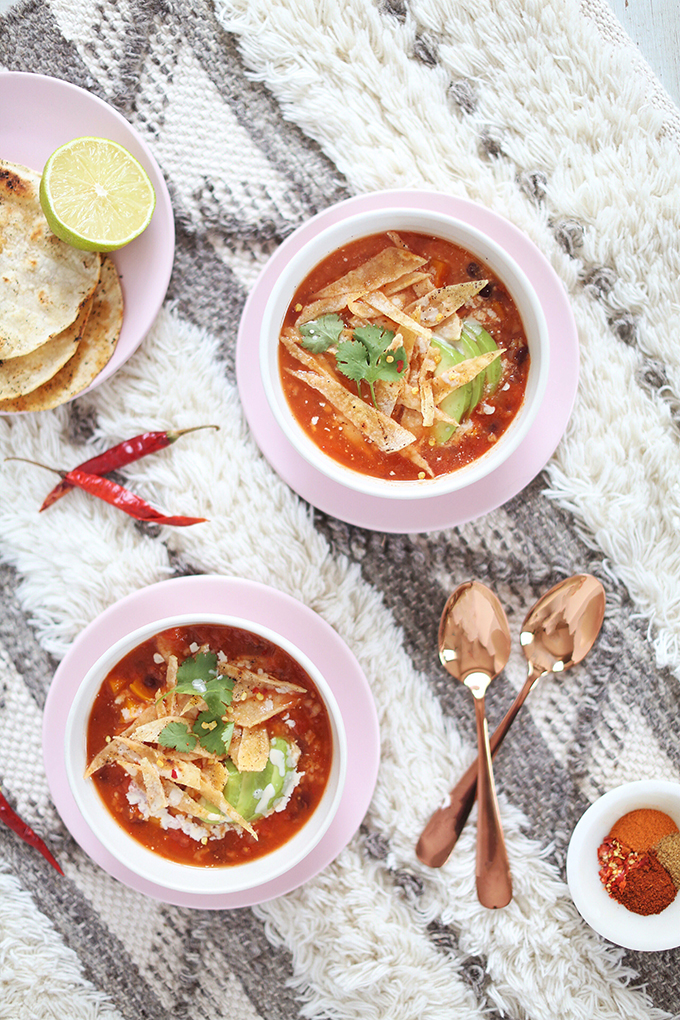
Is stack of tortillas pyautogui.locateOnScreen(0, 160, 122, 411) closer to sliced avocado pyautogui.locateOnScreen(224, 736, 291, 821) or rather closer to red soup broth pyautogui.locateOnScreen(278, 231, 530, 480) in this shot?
red soup broth pyautogui.locateOnScreen(278, 231, 530, 480)

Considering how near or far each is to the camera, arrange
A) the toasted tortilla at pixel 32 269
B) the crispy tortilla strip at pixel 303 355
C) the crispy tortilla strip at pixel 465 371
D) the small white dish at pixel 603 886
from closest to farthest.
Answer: the crispy tortilla strip at pixel 465 371 < the crispy tortilla strip at pixel 303 355 < the toasted tortilla at pixel 32 269 < the small white dish at pixel 603 886

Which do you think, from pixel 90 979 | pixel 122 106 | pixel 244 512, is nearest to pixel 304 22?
pixel 122 106

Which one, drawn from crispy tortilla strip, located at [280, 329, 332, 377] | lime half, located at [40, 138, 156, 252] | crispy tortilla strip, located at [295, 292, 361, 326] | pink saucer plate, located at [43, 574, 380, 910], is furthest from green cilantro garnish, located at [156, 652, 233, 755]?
lime half, located at [40, 138, 156, 252]

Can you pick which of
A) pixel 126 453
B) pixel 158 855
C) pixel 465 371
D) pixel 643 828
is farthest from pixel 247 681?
pixel 643 828

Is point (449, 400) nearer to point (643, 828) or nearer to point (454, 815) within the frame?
point (454, 815)

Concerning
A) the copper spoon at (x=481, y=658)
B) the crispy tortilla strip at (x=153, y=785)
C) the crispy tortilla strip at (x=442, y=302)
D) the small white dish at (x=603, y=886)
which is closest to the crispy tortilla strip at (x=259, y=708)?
the crispy tortilla strip at (x=153, y=785)

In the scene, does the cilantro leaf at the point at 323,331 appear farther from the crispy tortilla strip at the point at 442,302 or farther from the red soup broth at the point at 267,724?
the red soup broth at the point at 267,724

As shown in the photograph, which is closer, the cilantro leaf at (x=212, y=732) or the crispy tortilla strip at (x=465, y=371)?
the crispy tortilla strip at (x=465, y=371)
